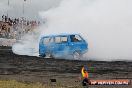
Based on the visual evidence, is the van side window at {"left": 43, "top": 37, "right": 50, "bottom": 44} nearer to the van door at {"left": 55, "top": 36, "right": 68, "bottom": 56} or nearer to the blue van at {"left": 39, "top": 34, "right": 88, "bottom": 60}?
the blue van at {"left": 39, "top": 34, "right": 88, "bottom": 60}

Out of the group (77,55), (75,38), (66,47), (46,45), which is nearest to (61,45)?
(66,47)

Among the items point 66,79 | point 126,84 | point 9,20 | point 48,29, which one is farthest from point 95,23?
point 9,20

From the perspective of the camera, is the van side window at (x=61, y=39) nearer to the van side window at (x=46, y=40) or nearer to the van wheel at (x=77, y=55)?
the van side window at (x=46, y=40)

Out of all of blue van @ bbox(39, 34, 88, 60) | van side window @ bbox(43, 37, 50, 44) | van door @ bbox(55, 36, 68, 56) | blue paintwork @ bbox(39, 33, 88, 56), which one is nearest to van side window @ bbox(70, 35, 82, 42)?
blue van @ bbox(39, 34, 88, 60)

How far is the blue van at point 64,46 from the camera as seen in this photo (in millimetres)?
29016

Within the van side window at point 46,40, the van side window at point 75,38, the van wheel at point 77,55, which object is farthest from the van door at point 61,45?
the van side window at point 46,40

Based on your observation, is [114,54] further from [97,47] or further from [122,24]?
[122,24]

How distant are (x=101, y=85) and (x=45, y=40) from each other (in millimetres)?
18130

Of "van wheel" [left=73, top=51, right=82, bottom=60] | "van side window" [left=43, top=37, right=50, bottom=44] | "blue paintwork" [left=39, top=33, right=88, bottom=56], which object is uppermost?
"van side window" [left=43, top=37, right=50, bottom=44]

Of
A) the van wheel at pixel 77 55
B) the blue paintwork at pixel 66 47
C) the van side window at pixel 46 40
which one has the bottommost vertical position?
the van wheel at pixel 77 55

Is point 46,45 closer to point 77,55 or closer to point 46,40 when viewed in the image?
point 46,40

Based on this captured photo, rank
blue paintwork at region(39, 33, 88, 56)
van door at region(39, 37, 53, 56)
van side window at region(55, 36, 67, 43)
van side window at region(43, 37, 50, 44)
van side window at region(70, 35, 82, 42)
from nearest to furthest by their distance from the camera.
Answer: blue paintwork at region(39, 33, 88, 56)
van side window at region(70, 35, 82, 42)
van side window at region(55, 36, 67, 43)
van door at region(39, 37, 53, 56)
van side window at region(43, 37, 50, 44)

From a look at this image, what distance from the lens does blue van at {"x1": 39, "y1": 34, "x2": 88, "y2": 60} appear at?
29016mm

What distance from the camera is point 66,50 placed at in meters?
29.5
